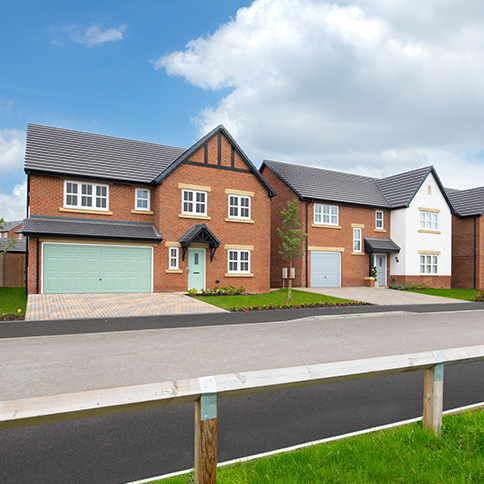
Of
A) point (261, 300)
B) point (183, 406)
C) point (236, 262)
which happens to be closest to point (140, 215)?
point (236, 262)

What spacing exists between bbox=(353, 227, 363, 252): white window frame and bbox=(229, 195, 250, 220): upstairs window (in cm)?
947

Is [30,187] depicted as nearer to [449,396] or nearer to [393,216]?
[449,396]

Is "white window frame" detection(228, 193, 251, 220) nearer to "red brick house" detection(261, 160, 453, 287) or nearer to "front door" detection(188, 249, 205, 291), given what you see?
"front door" detection(188, 249, 205, 291)

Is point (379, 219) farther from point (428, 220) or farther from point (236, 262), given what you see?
point (236, 262)

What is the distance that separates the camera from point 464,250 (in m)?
32.6

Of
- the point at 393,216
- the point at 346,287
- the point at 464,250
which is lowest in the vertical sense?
the point at 346,287

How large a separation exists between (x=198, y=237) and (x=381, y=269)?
15.7 meters

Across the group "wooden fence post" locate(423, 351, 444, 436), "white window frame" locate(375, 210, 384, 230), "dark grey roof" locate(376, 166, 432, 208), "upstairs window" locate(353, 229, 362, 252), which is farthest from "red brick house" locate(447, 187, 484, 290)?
"wooden fence post" locate(423, 351, 444, 436)

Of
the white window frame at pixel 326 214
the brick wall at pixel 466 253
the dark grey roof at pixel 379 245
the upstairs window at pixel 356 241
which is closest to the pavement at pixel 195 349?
the white window frame at pixel 326 214

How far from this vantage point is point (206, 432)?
2824 mm

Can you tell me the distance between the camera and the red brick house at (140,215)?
19.4 metres

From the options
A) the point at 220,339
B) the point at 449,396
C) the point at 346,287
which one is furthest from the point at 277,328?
the point at 346,287

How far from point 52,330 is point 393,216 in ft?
86.9

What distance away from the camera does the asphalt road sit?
3.66 m
